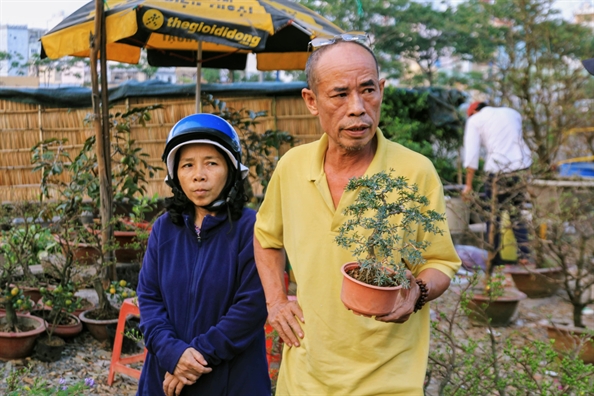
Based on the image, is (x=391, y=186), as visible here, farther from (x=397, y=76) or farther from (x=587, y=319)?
(x=397, y=76)

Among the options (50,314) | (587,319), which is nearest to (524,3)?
(587,319)

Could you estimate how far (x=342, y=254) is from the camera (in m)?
1.92

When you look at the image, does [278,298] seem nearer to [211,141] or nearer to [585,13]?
[211,141]

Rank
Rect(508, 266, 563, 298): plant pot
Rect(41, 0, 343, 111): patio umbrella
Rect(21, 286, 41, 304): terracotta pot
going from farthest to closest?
1. Rect(508, 266, 563, 298): plant pot
2. Rect(21, 286, 41, 304): terracotta pot
3. Rect(41, 0, 343, 111): patio umbrella

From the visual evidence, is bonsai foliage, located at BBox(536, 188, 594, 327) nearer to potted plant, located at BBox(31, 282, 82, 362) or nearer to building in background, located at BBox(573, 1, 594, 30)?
potted plant, located at BBox(31, 282, 82, 362)

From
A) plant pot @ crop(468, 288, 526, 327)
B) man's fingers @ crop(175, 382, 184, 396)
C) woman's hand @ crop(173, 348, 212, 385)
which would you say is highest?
woman's hand @ crop(173, 348, 212, 385)

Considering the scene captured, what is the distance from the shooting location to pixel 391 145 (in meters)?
2.00

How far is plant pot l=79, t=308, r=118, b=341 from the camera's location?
16.6 ft

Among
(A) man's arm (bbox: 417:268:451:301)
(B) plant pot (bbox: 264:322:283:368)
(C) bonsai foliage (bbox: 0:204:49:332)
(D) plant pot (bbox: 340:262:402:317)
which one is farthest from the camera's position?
(C) bonsai foliage (bbox: 0:204:49:332)

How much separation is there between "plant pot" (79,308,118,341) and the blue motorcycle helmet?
268 cm

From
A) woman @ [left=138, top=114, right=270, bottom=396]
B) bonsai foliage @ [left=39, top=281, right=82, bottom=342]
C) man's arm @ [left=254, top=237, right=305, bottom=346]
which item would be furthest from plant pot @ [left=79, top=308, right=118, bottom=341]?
man's arm @ [left=254, top=237, right=305, bottom=346]

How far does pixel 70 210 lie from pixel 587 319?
15.1 ft

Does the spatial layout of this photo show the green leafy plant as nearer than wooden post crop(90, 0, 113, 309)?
Yes

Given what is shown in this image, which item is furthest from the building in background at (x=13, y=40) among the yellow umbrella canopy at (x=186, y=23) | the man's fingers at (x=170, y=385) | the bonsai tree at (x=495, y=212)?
the man's fingers at (x=170, y=385)
